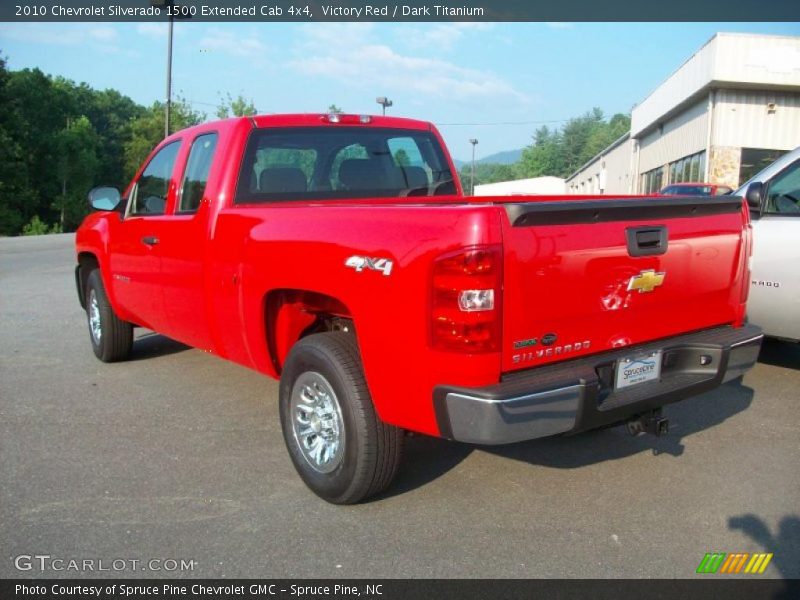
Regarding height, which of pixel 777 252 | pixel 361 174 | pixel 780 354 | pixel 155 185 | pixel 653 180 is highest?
pixel 653 180

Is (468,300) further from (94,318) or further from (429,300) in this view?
(94,318)

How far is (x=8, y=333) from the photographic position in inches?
302

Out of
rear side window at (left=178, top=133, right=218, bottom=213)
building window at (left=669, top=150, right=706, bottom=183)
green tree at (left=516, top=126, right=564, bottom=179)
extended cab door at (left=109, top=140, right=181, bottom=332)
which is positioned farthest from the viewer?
green tree at (left=516, top=126, right=564, bottom=179)

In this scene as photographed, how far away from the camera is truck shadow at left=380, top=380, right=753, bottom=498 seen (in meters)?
3.84

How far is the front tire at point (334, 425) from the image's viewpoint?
125 inches

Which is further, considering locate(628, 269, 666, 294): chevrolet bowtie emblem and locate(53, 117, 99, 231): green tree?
locate(53, 117, 99, 231): green tree

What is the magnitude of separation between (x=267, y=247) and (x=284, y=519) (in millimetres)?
1338

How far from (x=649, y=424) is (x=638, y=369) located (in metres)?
0.35

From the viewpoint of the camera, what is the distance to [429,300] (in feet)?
8.91

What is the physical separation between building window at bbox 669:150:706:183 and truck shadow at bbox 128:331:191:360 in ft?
68.4

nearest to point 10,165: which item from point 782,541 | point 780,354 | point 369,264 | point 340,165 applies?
point 340,165

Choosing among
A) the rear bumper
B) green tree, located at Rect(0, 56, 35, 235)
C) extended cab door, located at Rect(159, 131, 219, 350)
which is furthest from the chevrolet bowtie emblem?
green tree, located at Rect(0, 56, 35, 235)

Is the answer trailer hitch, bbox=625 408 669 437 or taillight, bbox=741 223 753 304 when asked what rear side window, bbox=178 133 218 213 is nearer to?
trailer hitch, bbox=625 408 669 437

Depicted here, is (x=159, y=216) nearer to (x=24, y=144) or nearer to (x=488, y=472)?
(x=488, y=472)
